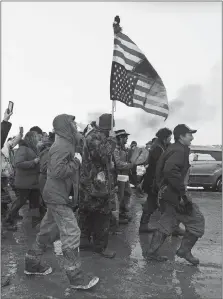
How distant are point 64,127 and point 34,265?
1615 millimetres

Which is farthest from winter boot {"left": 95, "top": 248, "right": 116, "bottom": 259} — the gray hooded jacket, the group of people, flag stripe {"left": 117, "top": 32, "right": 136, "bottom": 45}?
flag stripe {"left": 117, "top": 32, "right": 136, "bottom": 45}

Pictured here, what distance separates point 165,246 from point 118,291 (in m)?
2.10

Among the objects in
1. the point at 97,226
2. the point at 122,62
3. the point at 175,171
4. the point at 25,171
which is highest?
the point at 122,62

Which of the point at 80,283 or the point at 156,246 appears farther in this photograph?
the point at 156,246

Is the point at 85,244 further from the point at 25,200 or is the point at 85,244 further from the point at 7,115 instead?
the point at 7,115

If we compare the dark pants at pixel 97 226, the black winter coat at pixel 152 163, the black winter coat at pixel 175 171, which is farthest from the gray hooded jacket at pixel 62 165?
the black winter coat at pixel 152 163

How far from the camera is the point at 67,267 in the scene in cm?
427

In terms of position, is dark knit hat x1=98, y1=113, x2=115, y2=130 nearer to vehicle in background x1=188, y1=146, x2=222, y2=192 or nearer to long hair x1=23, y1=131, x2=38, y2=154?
long hair x1=23, y1=131, x2=38, y2=154

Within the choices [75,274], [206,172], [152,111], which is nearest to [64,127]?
[75,274]

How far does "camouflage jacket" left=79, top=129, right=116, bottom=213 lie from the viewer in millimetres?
5195

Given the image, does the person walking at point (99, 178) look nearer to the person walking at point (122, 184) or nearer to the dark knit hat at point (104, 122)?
the dark knit hat at point (104, 122)

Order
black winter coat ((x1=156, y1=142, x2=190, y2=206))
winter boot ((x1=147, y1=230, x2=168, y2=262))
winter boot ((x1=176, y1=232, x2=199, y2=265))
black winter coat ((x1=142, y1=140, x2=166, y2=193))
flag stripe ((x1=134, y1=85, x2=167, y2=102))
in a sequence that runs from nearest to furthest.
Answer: black winter coat ((x1=156, y1=142, x2=190, y2=206)) < winter boot ((x1=176, y1=232, x2=199, y2=265)) < winter boot ((x1=147, y1=230, x2=168, y2=262)) < flag stripe ((x1=134, y1=85, x2=167, y2=102)) < black winter coat ((x1=142, y1=140, x2=166, y2=193))

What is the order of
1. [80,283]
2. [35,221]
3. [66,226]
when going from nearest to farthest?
[80,283] < [66,226] < [35,221]

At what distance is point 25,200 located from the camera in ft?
23.9
